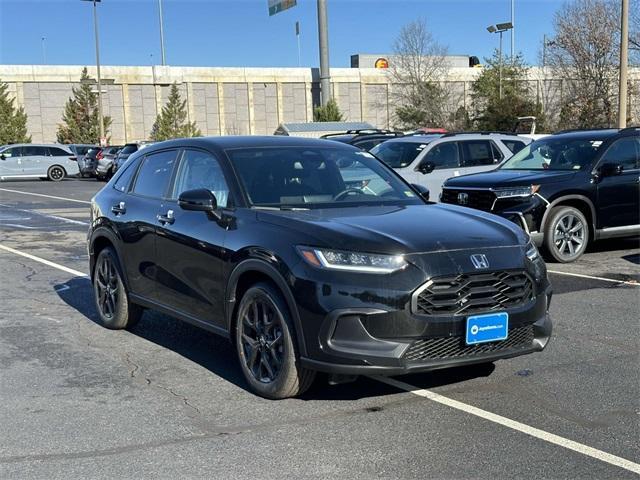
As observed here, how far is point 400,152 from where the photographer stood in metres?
14.7

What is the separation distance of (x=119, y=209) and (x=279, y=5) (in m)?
35.3

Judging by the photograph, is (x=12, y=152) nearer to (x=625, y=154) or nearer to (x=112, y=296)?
(x=625, y=154)

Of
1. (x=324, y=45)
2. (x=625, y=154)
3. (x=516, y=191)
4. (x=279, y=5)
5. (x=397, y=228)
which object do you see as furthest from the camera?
(x=324, y=45)

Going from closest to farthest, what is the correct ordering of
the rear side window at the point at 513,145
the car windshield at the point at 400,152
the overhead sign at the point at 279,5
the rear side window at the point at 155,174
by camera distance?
1. the rear side window at the point at 155,174
2. the car windshield at the point at 400,152
3. the rear side window at the point at 513,145
4. the overhead sign at the point at 279,5

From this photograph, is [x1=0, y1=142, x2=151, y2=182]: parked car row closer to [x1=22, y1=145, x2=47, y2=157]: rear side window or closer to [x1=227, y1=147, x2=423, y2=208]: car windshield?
[x1=22, y1=145, x2=47, y2=157]: rear side window

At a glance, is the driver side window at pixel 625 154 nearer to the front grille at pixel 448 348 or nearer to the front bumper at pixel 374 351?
the front grille at pixel 448 348

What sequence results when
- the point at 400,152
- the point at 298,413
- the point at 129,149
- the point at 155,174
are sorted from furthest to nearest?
the point at 129,149, the point at 400,152, the point at 155,174, the point at 298,413

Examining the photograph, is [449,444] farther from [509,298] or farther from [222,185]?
[222,185]

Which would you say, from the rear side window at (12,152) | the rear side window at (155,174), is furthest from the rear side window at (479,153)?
the rear side window at (12,152)

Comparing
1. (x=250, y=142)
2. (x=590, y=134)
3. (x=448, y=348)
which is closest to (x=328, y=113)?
(x=590, y=134)

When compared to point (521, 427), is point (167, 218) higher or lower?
higher

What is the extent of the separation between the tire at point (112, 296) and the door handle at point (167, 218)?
3.23 ft

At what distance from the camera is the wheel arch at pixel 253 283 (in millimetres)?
4723

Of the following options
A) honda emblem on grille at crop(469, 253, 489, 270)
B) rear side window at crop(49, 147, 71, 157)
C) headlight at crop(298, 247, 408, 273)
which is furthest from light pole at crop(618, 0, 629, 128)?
rear side window at crop(49, 147, 71, 157)
